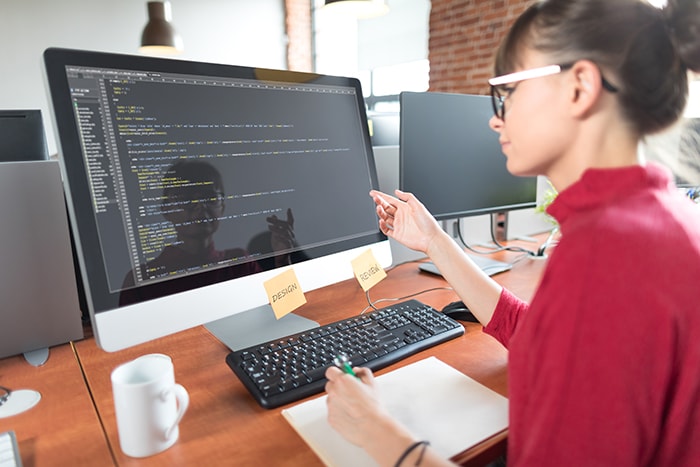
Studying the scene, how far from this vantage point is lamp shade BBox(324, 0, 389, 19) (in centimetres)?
307

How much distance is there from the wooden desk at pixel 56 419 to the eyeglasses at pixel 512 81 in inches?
26.0

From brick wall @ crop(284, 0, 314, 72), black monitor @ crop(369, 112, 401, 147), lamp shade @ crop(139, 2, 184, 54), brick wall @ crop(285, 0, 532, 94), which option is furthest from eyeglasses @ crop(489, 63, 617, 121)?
brick wall @ crop(284, 0, 314, 72)

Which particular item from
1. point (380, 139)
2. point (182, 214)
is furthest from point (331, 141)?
point (380, 139)

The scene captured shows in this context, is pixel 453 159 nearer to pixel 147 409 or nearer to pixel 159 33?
pixel 147 409

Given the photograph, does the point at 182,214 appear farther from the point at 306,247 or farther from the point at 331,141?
the point at 331,141

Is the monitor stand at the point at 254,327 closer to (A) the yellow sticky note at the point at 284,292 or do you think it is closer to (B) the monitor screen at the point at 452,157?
(A) the yellow sticky note at the point at 284,292

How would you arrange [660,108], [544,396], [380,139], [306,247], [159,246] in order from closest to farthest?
[544,396], [660,108], [159,246], [306,247], [380,139]

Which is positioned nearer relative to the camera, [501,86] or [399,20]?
[501,86]

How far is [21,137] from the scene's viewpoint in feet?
3.53

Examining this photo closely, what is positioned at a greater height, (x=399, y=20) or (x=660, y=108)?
(x=399, y=20)

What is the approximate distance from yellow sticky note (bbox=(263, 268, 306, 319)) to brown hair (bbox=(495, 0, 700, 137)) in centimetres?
53

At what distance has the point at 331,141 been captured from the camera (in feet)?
3.11

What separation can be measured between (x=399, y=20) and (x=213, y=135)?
5.36 m

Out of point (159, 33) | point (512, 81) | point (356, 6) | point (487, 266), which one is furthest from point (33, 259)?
point (159, 33)
